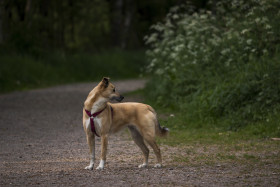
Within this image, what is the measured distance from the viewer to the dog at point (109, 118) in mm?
8430

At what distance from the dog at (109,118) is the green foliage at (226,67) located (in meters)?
4.00

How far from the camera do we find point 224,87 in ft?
44.6

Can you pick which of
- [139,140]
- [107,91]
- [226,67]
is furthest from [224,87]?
[107,91]

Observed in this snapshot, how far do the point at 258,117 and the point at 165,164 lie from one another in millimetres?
4025

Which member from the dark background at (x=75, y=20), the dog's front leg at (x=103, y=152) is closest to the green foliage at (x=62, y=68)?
the dark background at (x=75, y=20)

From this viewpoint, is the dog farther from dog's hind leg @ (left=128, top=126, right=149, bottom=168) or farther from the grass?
the grass

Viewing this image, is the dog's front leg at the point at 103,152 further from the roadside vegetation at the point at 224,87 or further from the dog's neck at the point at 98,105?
the roadside vegetation at the point at 224,87

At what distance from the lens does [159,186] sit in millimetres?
6867

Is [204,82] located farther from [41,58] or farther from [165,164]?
[41,58]

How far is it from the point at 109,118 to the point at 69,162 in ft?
3.51

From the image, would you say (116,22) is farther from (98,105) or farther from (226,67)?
(98,105)

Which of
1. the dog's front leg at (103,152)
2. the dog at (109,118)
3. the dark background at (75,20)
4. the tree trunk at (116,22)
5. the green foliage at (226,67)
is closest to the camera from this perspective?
the dog's front leg at (103,152)

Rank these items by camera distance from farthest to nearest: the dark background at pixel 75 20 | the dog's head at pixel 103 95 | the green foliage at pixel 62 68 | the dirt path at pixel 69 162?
the dark background at pixel 75 20, the green foliage at pixel 62 68, the dog's head at pixel 103 95, the dirt path at pixel 69 162

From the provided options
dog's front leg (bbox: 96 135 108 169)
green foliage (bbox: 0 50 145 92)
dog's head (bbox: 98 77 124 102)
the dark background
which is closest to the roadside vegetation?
dog's front leg (bbox: 96 135 108 169)
